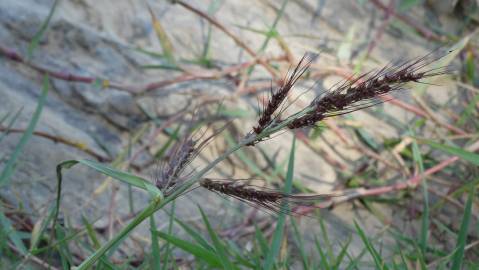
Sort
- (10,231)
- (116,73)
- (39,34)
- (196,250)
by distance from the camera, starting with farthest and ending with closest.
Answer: (116,73) < (39,34) < (10,231) < (196,250)

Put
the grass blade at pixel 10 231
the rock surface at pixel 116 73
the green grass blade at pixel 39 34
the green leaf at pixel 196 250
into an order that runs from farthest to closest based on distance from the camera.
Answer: the green grass blade at pixel 39 34, the rock surface at pixel 116 73, the grass blade at pixel 10 231, the green leaf at pixel 196 250

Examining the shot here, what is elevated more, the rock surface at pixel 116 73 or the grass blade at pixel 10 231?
the rock surface at pixel 116 73

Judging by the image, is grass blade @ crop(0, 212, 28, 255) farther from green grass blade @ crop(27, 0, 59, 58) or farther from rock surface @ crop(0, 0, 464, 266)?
green grass blade @ crop(27, 0, 59, 58)

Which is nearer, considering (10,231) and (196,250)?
(196,250)

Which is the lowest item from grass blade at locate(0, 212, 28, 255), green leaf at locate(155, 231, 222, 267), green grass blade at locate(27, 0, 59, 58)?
green leaf at locate(155, 231, 222, 267)

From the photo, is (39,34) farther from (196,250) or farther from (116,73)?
Answer: (196,250)

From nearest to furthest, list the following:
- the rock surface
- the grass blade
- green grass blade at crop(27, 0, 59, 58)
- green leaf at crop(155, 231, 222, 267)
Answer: green leaf at crop(155, 231, 222, 267) < the grass blade < the rock surface < green grass blade at crop(27, 0, 59, 58)

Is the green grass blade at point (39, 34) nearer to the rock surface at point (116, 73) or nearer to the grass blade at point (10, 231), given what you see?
the rock surface at point (116, 73)

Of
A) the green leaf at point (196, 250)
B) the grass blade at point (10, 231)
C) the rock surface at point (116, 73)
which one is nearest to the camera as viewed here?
the green leaf at point (196, 250)

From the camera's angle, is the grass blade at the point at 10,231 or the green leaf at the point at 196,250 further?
the grass blade at the point at 10,231

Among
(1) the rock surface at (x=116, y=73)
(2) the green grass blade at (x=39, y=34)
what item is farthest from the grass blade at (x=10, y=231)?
(2) the green grass blade at (x=39, y=34)

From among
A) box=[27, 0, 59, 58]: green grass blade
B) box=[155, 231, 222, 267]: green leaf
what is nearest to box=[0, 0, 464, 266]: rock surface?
box=[27, 0, 59, 58]: green grass blade

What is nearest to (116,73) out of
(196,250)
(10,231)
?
(10,231)
